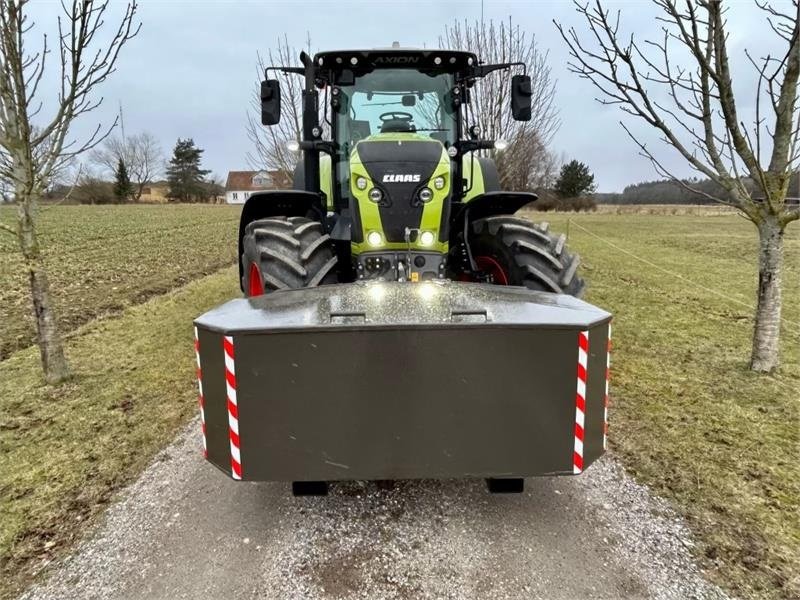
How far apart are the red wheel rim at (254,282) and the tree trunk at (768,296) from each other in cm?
430

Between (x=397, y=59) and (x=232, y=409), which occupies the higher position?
(x=397, y=59)

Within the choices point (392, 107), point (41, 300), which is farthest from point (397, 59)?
point (41, 300)

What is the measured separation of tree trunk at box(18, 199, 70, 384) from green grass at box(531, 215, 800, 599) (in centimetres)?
474

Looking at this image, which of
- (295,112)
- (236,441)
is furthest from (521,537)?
(295,112)

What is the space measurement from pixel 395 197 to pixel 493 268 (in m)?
1.06

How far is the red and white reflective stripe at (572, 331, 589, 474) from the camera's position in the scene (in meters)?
2.49

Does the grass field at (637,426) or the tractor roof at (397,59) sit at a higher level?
the tractor roof at (397,59)

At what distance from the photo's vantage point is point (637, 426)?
418cm

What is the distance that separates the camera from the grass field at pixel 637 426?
2.83m

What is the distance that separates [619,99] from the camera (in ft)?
17.2

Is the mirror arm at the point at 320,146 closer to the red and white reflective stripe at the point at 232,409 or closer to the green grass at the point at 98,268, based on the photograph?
the green grass at the point at 98,268

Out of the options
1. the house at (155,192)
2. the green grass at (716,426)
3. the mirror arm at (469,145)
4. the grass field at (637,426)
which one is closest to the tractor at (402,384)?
the green grass at (716,426)

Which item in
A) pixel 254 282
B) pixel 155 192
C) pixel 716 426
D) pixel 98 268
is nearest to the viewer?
pixel 716 426

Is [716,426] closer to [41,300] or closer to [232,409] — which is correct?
[232,409]
